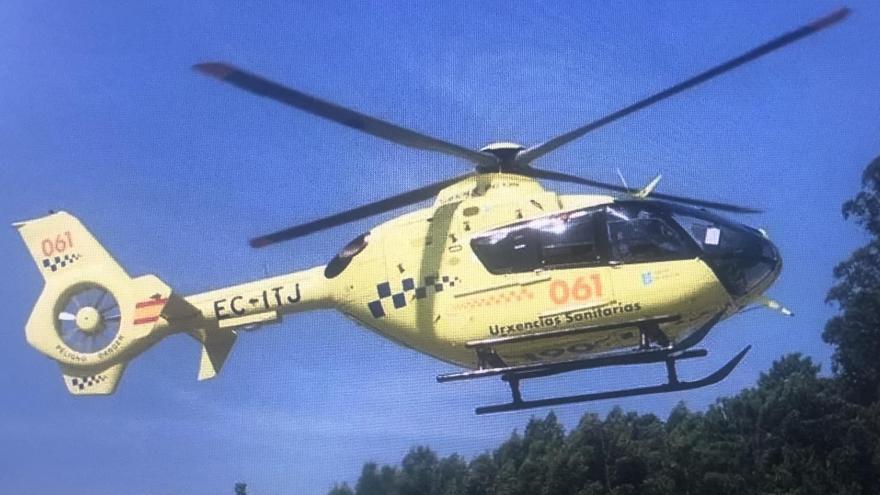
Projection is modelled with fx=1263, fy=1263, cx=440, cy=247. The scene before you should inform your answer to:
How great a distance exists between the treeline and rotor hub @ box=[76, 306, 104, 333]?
1078cm

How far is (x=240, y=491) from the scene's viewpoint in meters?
28.4

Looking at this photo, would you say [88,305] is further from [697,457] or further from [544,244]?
[697,457]

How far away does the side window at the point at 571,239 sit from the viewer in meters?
12.8

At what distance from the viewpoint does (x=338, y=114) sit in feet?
40.5

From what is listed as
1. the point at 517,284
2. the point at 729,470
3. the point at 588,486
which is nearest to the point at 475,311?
the point at 517,284

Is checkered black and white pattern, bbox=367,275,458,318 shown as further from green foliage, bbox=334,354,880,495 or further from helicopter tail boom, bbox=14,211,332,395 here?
green foliage, bbox=334,354,880,495

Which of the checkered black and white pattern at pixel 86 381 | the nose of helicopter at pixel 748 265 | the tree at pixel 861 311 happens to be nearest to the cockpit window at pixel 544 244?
the nose of helicopter at pixel 748 265

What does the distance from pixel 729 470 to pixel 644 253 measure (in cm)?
1938

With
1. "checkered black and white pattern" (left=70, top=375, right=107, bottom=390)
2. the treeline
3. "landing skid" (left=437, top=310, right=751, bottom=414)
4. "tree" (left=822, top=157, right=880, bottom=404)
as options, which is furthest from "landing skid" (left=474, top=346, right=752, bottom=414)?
"tree" (left=822, top=157, right=880, bottom=404)

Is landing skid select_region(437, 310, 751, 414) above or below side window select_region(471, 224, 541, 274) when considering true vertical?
below

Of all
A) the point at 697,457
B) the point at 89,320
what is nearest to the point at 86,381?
the point at 89,320

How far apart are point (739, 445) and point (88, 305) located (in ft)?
67.6

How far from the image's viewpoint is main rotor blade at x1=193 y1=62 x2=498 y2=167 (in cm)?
1140

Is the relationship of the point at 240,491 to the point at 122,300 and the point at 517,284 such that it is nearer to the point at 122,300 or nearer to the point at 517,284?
the point at 122,300
